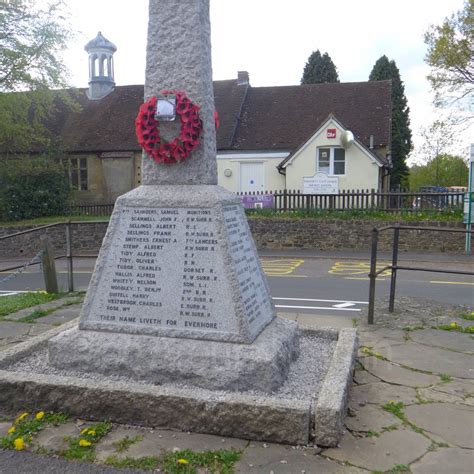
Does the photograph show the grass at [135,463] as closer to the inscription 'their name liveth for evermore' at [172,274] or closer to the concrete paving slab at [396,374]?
the inscription 'their name liveth for evermore' at [172,274]

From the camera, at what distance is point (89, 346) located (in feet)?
12.4

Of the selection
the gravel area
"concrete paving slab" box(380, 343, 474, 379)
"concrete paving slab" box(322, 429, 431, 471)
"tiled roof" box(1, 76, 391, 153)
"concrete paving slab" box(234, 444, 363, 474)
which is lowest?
"concrete paving slab" box(380, 343, 474, 379)

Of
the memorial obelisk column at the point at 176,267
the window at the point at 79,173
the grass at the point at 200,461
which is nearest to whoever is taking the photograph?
the grass at the point at 200,461

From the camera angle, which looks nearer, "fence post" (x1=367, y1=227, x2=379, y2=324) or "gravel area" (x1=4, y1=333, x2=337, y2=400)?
"gravel area" (x1=4, y1=333, x2=337, y2=400)

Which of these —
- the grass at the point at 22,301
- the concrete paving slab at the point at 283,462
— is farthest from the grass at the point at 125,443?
the grass at the point at 22,301

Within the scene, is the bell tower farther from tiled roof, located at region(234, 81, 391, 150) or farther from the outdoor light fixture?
the outdoor light fixture

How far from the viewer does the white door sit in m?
24.3

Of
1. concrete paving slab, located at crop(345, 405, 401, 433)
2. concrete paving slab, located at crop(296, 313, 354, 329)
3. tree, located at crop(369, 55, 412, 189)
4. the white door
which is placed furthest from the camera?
tree, located at crop(369, 55, 412, 189)

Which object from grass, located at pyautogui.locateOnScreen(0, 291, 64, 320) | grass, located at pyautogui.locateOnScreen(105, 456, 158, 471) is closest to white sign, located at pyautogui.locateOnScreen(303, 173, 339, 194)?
grass, located at pyautogui.locateOnScreen(0, 291, 64, 320)

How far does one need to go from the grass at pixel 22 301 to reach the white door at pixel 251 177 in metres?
17.0

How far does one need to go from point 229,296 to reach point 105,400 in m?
1.10

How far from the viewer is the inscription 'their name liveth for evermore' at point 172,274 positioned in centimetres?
369

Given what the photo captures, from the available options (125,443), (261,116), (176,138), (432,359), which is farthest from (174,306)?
(261,116)

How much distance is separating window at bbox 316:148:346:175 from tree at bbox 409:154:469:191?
10.4m
